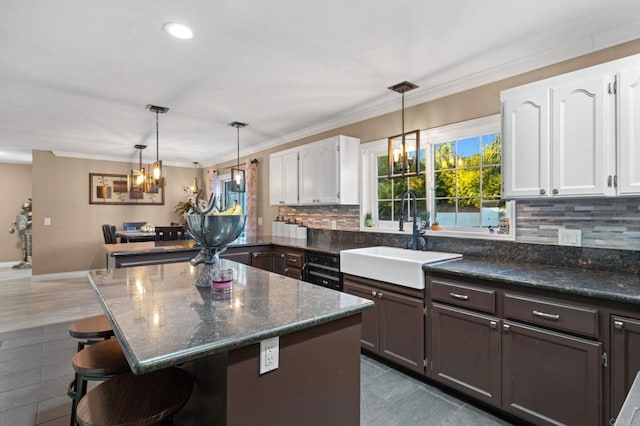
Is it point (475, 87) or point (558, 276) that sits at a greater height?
point (475, 87)

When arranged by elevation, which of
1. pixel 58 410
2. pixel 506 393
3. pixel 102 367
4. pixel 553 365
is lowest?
pixel 58 410

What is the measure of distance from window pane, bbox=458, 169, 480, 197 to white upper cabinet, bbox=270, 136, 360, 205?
1.19m

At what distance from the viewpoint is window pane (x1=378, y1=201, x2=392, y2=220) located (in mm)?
3675

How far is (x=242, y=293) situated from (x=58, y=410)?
180 cm

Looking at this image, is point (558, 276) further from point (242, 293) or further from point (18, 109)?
point (18, 109)

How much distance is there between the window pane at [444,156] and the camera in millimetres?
3104

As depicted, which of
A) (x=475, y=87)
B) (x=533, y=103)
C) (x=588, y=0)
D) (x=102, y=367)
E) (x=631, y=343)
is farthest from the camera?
(x=475, y=87)

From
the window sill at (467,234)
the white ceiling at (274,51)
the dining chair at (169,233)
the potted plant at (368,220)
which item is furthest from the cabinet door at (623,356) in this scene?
the dining chair at (169,233)

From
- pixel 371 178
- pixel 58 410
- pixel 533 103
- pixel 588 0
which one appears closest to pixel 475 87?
pixel 533 103

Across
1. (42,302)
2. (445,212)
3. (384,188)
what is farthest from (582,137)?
(42,302)

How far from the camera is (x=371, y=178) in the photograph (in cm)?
383

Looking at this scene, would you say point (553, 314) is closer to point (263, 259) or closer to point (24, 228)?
point (263, 259)

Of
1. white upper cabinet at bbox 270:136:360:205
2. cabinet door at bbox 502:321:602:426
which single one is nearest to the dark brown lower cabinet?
cabinet door at bbox 502:321:602:426

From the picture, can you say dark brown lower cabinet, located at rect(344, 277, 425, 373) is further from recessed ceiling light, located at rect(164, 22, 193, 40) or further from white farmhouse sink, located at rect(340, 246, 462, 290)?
recessed ceiling light, located at rect(164, 22, 193, 40)
